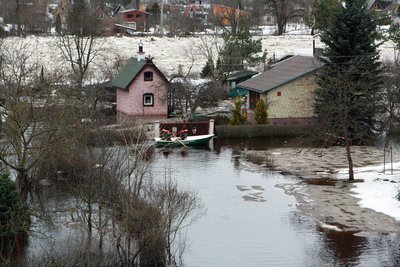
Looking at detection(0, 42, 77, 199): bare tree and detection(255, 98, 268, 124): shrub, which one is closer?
detection(0, 42, 77, 199): bare tree

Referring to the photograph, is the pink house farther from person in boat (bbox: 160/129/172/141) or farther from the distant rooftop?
person in boat (bbox: 160/129/172/141)

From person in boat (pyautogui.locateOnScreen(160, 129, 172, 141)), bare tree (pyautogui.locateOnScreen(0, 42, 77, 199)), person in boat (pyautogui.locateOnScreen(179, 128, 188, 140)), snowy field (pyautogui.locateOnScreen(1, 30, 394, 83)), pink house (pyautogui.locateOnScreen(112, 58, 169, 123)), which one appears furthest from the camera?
snowy field (pyautogui.locateOnScreen(1, 30, 394, 83))

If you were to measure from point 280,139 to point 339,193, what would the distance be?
11466 millimetres

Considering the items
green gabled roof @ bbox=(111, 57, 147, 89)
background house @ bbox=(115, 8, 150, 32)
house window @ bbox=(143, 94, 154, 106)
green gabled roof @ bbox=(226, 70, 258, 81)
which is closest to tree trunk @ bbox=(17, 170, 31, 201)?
green gabled roof @ bbox=(111, 57, 147, 89)

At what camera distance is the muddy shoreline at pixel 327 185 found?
21.8m

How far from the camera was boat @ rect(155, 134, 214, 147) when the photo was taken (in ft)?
109

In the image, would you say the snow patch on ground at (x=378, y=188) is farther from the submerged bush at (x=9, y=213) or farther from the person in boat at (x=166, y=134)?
the submerged bush at (x=9, y=213)

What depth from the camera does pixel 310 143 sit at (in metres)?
32.2

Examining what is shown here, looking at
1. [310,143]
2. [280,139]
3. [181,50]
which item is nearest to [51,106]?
[310,143]

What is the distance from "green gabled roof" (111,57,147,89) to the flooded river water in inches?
530

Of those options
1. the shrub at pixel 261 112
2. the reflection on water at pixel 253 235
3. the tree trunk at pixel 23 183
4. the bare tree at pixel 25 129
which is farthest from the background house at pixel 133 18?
the tree trunk at pixel 23 183

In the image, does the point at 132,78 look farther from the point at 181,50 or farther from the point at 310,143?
the point at 181,50

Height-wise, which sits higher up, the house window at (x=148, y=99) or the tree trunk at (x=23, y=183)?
the house window at (x=148, y=99)

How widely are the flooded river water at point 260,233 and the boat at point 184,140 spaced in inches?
188
